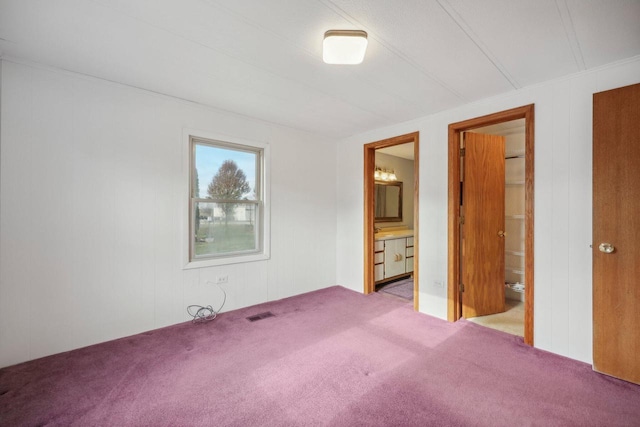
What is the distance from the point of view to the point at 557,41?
188 centimetres

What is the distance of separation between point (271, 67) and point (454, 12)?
52.7 inches

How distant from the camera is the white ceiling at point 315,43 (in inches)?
63.2

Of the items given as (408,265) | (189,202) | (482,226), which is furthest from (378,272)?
(189,202)

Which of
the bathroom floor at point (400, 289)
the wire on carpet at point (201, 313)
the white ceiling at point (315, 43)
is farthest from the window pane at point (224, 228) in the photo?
the bathroom floor at point (400, 289)

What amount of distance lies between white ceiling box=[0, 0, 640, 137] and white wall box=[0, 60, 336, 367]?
0.29 m

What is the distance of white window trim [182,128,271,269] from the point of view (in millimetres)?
2994

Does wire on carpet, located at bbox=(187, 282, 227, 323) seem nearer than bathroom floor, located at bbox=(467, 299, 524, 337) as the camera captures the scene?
No

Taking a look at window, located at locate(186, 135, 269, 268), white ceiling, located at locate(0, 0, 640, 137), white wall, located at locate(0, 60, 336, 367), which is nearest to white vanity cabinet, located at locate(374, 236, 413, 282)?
window, located at locate(186, 135, 269, 268)

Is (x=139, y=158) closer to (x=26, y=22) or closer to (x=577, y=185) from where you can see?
(x=26, y=22)

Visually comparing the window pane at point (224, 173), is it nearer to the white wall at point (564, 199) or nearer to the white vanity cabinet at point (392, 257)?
the white vanity cabinet at point (392, 257)

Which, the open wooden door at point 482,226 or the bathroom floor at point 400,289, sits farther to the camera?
the bathroom floor at point 400,289

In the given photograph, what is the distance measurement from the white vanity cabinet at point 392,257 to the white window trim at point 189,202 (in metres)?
1.74

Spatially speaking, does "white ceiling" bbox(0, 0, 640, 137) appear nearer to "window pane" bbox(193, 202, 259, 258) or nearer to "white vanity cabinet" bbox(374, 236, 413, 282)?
"window pane" bbox(193, 202, 259, 258)

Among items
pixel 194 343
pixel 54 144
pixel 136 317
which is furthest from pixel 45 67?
pixel 194 343
